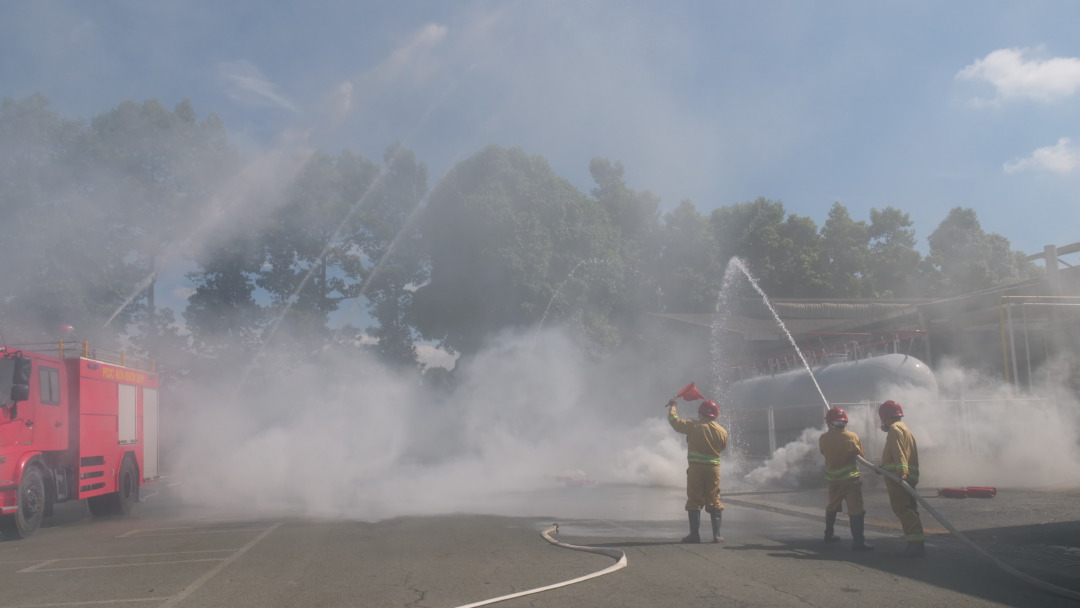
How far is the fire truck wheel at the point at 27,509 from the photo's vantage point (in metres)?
11.7

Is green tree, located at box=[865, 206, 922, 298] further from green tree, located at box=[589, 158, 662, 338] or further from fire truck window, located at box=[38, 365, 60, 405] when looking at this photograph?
fire truck window, located at box=[38, 365, 60, 405]

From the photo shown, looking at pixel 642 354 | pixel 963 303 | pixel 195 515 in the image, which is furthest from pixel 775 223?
pixel 195 515

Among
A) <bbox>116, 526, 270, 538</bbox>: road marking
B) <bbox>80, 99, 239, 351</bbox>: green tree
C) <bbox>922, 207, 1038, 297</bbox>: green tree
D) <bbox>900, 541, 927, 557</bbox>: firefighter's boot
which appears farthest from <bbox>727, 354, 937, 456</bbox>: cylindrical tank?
<bbox>922, 207, 1038, 297</bbox>: green tree

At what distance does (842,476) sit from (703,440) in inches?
61.1

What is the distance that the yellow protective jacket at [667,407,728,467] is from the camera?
9.13 m

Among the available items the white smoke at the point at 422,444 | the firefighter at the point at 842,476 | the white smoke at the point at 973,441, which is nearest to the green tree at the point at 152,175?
the white smoke at the point at 422,444

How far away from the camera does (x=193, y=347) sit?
2617 cm

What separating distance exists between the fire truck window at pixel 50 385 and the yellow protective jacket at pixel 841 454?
460 inches

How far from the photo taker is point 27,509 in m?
11.9

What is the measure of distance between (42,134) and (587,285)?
19123 millimetres

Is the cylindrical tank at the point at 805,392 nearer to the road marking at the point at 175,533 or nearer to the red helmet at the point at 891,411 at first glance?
the red helmet at the point at 891,411

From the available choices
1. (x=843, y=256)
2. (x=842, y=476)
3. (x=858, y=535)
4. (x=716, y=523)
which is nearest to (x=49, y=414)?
(x=716, y=523)

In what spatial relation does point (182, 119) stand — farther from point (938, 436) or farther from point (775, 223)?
point (775, 223)

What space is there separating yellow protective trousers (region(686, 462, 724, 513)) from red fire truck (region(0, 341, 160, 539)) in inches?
376
